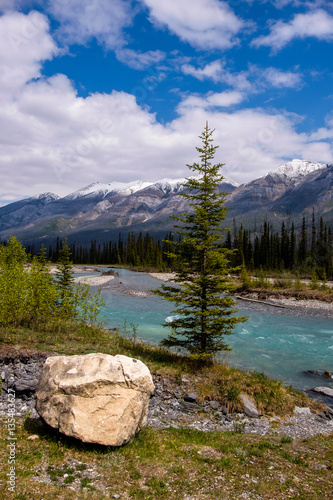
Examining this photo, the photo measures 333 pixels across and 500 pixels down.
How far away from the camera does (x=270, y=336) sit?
976 inches

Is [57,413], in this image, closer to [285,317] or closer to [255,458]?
[255,458]

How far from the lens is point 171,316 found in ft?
99.5

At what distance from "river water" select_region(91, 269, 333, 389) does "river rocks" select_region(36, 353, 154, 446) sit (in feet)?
33.3

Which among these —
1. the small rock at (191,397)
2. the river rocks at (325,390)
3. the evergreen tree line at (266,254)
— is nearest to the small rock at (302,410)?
the river rocks at (325,390)

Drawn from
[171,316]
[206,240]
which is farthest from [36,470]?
[171,316]

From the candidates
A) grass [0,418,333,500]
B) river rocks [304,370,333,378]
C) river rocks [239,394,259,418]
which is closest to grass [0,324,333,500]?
grass [0,418,333,500]

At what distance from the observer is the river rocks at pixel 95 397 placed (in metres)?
7.79

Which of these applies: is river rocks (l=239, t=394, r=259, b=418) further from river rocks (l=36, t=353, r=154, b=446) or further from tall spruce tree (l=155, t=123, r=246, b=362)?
river rocks (l=36, t=353, r=154, b=446)

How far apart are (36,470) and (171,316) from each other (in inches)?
933

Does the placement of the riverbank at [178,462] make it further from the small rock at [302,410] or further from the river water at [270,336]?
the river water at [270,336]

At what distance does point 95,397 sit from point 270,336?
19852 millimetres

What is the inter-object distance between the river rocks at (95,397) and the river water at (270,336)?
10162mm

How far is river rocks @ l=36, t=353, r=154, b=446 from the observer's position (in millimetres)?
7785

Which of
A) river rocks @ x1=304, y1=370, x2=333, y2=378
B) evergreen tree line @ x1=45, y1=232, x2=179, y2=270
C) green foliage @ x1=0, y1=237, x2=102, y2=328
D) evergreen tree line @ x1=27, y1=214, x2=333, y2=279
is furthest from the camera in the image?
evergreen tree line @ x1=45, y1=232, x2=179, y2=270
